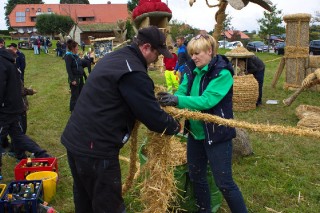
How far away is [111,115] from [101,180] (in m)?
0.50

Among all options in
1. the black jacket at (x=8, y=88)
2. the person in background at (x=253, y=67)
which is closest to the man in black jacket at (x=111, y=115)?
the black jacket at (x=8, y=88)

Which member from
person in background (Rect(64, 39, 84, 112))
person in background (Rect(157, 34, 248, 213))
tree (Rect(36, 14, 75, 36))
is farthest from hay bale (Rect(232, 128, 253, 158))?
tree (Rect(36, 14, 75, 36))

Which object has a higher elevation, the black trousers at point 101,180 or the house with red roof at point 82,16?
the house with red roof at point 82,16

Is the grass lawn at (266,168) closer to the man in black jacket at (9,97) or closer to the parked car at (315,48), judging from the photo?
the man in black jacket at (9,97)

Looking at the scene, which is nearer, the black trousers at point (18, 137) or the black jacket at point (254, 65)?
the black trousers at point (18, 137)

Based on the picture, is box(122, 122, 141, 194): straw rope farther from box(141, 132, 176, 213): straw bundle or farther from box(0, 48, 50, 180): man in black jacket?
box(0, 48, 50, 180): man in black jacket

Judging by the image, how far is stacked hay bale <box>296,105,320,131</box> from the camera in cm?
676

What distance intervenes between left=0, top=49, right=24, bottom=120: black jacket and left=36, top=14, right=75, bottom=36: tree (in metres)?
52.3

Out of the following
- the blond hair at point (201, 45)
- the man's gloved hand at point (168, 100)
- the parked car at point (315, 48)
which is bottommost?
the man's gloved hand at point (168, 100)

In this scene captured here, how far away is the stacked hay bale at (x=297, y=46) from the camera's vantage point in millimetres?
10992

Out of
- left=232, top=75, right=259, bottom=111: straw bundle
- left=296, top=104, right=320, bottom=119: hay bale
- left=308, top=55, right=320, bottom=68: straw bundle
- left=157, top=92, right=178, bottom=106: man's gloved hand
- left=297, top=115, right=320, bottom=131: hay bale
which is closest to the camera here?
left=157, top=92, right=178, bottom=106: man's gloved hand

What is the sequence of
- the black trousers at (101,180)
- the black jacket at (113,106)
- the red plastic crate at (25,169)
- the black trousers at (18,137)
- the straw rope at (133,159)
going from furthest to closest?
the black trousers at (18,137) → the red plastic crate at (25,169) → the straw rope at (133,159) → the black trousers at (101,180) → the black jacket at (113,106)

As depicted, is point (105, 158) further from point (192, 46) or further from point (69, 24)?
point (69, 24)

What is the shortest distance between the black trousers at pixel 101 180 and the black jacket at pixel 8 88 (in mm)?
2438
